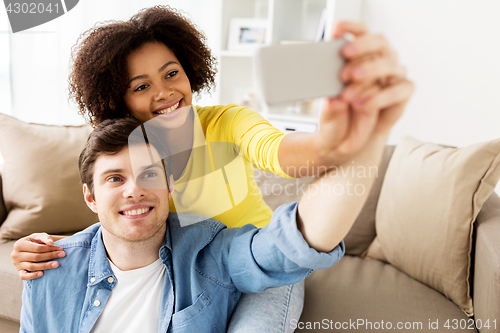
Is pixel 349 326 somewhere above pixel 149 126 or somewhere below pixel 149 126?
below

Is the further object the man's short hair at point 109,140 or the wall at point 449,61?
the wall at point 449,61

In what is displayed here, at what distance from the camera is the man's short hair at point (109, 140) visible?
0.92 metres

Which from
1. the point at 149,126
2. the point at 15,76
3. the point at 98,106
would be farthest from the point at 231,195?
the point at 15,76

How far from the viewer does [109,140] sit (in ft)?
3.02

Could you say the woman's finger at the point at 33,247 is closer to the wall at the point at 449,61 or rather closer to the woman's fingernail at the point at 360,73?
the woman's fingernail at the point at 360,73

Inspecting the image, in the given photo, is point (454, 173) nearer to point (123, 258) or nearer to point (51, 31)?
point (123, 258)

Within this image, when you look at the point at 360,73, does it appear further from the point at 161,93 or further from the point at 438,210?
the point at 438,210

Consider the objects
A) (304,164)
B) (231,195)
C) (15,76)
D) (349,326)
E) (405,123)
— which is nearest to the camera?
(304,164)

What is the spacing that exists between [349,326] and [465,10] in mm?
1883

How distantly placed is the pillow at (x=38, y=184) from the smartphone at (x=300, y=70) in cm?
137

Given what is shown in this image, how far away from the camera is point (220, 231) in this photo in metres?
0.99

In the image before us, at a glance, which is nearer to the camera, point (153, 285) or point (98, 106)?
point (153, 285)

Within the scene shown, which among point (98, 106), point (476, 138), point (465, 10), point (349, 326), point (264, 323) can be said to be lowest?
point (349, 326)

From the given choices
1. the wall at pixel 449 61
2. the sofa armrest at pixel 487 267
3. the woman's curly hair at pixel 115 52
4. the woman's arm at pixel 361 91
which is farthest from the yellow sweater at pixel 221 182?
the wall at pixel 449 61
